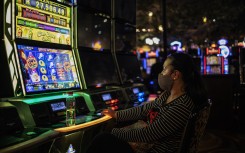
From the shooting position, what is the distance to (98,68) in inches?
143

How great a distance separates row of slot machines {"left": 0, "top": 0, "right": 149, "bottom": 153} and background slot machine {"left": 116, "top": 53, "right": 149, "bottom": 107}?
98 mm

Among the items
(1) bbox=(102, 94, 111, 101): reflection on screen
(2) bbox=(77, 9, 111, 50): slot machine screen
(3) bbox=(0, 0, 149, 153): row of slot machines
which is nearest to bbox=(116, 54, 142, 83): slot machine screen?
(2) bbox=(77, 9, 111, 50): slot machine screen

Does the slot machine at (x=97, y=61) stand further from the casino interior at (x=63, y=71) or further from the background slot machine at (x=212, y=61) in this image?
the background slot machine at (x=212, y=61)

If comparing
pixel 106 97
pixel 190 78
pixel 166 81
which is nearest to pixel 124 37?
pixel 106 97

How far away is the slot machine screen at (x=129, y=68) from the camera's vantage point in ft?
13.9

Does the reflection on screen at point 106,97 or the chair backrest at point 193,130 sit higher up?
the reflection on screen at point 106,97

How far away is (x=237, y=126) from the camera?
6.35 metres

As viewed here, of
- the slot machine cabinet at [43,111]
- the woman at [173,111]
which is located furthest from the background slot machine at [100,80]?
the woman at [173,111]

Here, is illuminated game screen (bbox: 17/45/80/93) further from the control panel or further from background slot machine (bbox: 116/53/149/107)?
background slot machine (bbox: 116/53/149/107)

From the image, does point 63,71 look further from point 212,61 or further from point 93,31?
point 212,61

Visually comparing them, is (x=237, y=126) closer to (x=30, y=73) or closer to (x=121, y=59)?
(x=121, y=59)

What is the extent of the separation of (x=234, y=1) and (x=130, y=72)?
10046mm

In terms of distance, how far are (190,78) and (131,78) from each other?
90.7 inches

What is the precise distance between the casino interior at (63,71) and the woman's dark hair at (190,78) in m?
0.84
